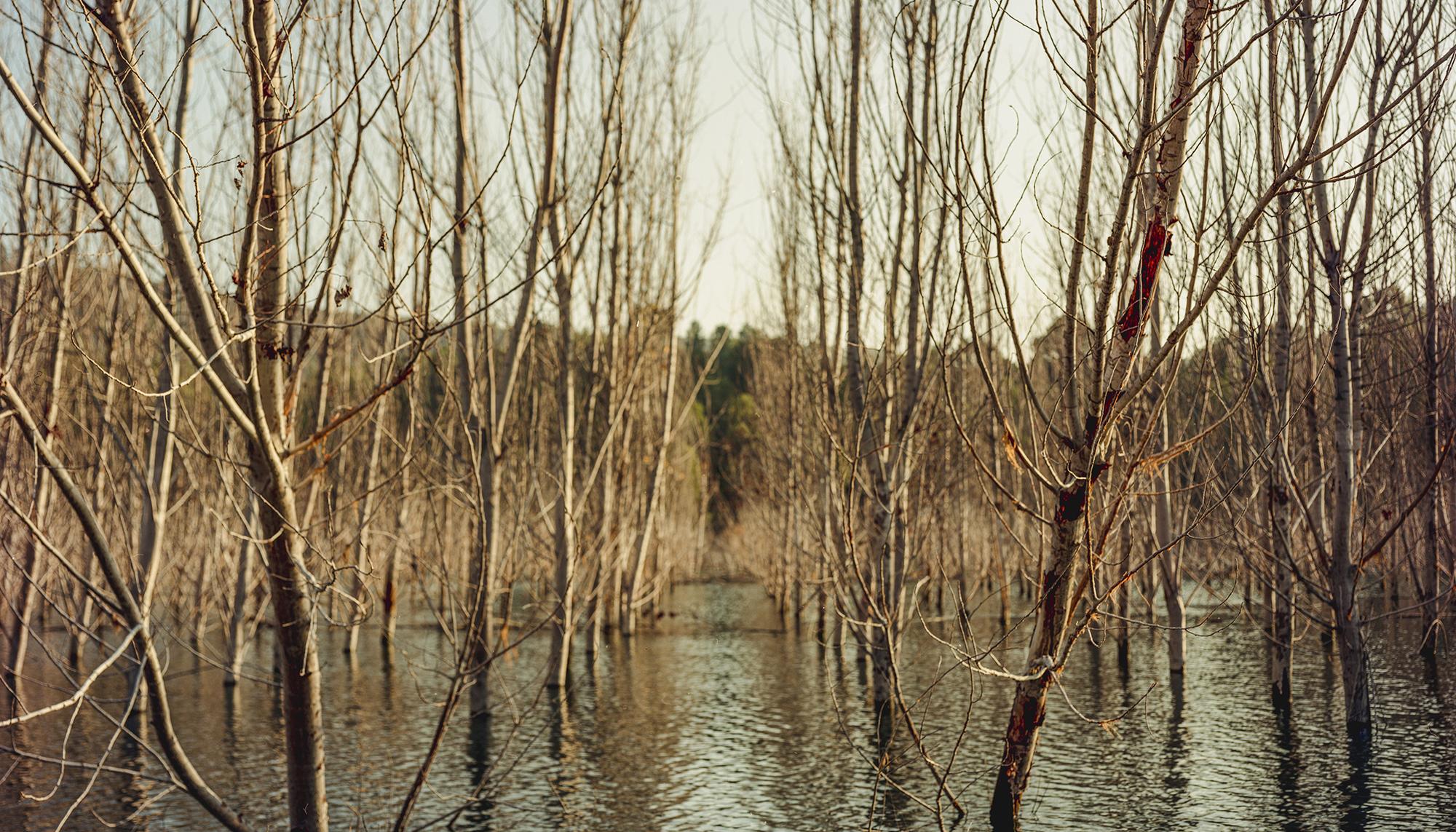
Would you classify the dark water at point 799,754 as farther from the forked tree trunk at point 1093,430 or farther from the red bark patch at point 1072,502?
the red bark patch at point 1072,502

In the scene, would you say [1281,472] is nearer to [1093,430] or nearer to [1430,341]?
[1430,341]

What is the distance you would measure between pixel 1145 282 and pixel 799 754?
5656 mm

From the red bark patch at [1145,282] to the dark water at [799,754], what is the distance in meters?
1.34

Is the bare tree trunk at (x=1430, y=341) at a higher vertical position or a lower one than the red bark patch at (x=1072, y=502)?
higher

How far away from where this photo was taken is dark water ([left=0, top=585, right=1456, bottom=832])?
658 cm

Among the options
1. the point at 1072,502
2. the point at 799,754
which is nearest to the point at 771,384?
the point at 799,754

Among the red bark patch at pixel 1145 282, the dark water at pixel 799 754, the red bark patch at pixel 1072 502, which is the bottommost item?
the dark water at pixel 799 754

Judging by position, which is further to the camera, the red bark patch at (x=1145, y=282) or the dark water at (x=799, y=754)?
the dark water at (x=799, y=754)

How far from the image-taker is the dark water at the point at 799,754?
21.6 feet

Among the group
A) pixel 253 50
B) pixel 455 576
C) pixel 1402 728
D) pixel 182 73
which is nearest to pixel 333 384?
pixel 455 576

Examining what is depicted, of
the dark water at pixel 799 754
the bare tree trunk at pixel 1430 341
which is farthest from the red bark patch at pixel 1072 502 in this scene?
the bare tree trunk at pixel 1430 341

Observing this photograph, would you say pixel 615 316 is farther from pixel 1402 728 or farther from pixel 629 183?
pixel 1402 728

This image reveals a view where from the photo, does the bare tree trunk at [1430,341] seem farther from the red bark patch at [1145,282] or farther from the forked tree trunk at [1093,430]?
the red bark patch at [1145,282]

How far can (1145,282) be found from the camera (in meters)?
3.46
